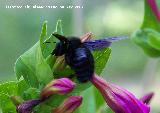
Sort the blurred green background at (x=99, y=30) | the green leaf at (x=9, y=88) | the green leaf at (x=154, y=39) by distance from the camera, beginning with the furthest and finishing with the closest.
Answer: the blurred green background at (x=99, y=30) < the green leaf at (x=9, y=88) < the green leaf at (x=154, y=39)

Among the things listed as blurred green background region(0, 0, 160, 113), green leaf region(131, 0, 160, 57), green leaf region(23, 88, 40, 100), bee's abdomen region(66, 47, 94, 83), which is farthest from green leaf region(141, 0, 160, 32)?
blurred green background region(0, 0, 160, 113)

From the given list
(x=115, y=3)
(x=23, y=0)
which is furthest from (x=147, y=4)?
(x=115, y=3)

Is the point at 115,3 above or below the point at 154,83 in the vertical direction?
above

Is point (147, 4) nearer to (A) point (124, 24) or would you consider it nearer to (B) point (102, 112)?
(B) point (102, 112)

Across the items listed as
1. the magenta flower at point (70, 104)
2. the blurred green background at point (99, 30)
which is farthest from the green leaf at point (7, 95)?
the blurred green background at point (99, 30)

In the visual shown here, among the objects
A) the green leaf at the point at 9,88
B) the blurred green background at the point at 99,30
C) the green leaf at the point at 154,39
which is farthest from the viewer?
the blurred green background at the point at 99,30

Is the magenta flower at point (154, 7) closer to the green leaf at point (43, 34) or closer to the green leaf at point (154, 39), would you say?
the green leaf at point (154, 39)

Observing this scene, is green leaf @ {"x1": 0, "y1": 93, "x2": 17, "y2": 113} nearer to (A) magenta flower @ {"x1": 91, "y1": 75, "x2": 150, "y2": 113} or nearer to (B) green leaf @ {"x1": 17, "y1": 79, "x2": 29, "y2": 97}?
(B) green leaf @ {"x1": 17, "y1": 79, "x2": 29, "y2": 97}
